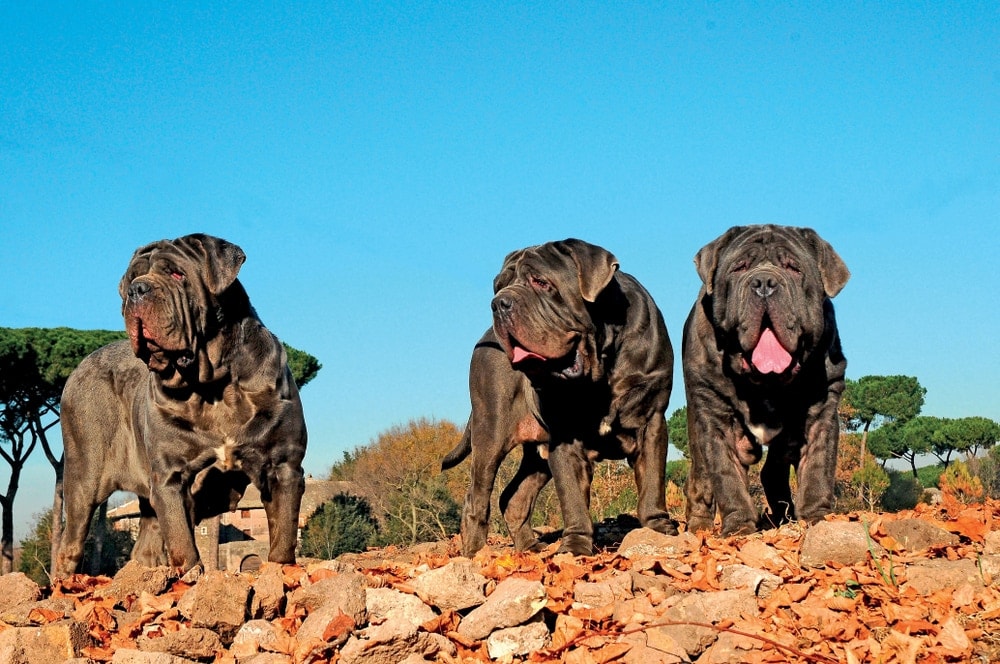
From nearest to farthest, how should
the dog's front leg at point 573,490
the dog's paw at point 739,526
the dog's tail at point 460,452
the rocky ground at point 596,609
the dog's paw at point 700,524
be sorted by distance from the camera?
the rocky ground at point 596,609
the dog's paw at point 739,526
the dog's front leg at point 573,490
the dog's paw at point 700,524
the dog's tail at point 460,452

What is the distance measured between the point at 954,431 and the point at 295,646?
50.2m

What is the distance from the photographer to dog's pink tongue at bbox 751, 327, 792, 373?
5.53 m

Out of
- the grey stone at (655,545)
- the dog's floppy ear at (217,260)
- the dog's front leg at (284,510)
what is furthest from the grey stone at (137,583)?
the grey stone at (655,545)

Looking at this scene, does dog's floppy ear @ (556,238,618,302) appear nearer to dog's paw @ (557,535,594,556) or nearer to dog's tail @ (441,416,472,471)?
dog's paw @ (557,535,594,556)

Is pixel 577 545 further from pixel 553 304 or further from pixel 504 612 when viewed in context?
pixel 504 612

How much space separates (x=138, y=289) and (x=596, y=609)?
130 inches

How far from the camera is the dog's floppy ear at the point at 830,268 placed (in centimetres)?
573

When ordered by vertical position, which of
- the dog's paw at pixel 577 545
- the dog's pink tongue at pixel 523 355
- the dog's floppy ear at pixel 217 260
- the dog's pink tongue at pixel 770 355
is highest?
the dog's floppy ear at pixel 217 260

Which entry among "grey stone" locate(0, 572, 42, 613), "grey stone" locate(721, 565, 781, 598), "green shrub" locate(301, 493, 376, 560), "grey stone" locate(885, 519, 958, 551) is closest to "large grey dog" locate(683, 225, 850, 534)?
"grey stone" locate(885, 519, 958, 551)

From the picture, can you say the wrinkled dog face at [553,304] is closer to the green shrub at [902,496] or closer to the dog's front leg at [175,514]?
the dog's front leg at [175,514]

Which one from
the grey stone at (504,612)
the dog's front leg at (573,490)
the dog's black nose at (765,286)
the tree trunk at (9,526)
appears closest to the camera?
the grey stone at (504,612)

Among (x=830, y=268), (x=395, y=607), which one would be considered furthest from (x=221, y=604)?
(x=830, y=268)

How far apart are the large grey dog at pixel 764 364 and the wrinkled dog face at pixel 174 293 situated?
110 inches

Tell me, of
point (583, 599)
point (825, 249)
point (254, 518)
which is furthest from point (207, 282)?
point (254, 518)
